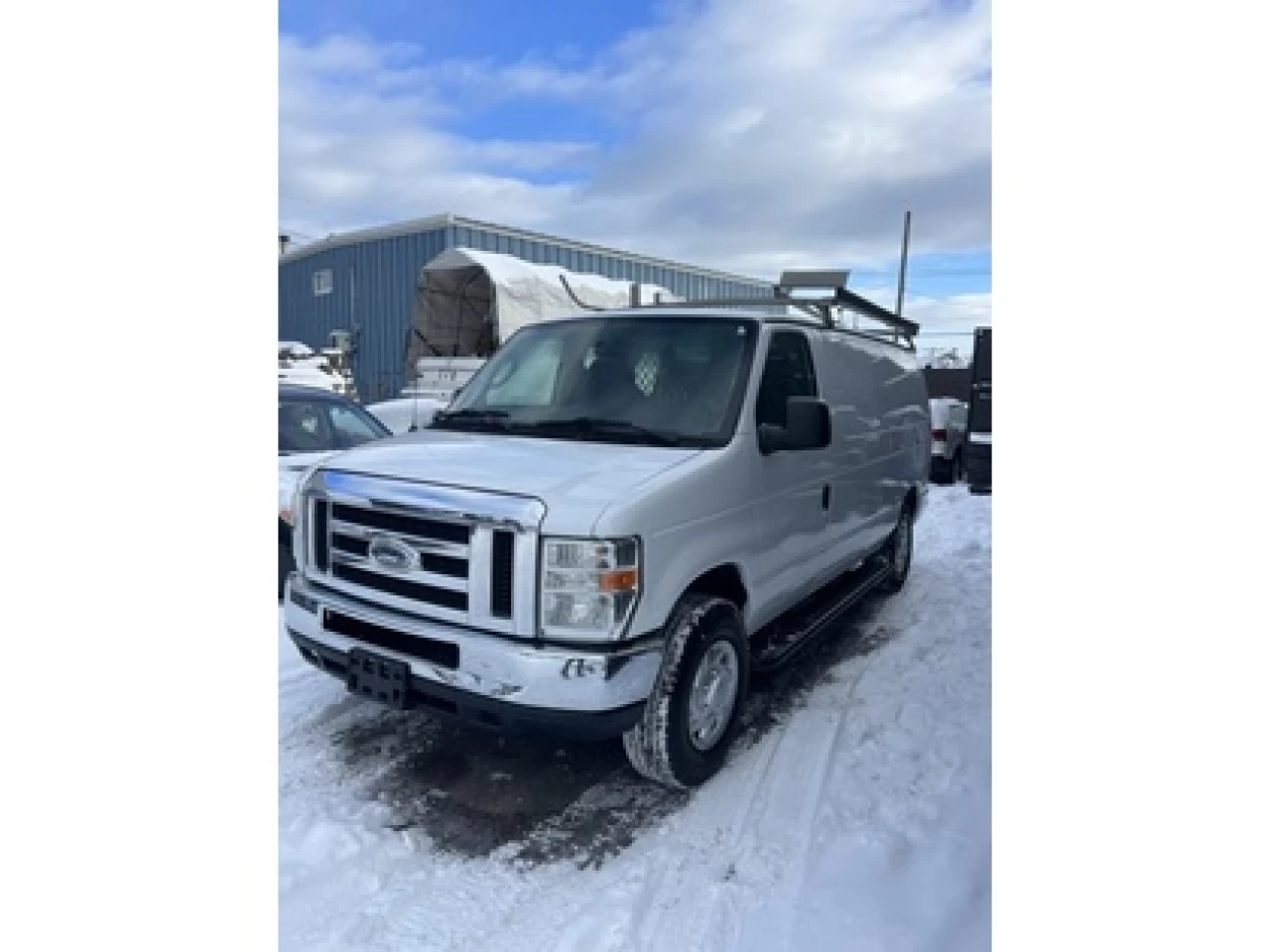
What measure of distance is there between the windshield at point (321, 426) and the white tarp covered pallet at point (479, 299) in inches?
187

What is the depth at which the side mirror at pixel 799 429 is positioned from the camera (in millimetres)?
3838

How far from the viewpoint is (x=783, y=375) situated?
4410 millimetres

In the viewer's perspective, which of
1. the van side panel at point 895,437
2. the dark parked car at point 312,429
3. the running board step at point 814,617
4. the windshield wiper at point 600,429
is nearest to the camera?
the windshield wiper at point 600,429

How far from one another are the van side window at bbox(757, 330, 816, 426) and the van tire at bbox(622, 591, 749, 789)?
1071mm

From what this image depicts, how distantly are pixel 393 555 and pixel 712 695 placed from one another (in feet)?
5.16

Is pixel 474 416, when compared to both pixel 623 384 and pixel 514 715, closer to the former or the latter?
pixel 623 384

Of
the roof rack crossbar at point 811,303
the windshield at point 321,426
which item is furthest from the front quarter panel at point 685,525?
the windshield at point 321,426

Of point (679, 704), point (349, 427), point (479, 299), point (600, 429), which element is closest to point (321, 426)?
point (349, 427)

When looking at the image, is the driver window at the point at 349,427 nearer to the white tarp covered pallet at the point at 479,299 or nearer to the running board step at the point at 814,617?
the running board step at the point at 814,617

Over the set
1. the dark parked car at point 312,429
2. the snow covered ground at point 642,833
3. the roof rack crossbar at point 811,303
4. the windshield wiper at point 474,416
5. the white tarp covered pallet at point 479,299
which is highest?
the white tarp covered pallet at point 479,299

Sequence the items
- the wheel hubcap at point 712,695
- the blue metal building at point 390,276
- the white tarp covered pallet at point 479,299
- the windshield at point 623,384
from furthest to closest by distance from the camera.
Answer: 1. the blue metal building at point 390,276
2. the white tarp covered pallet at point 479,299
3. the windshield at point 623,384
4. the wheel hubcap at point 712,695

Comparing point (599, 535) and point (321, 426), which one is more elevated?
Result: point (321, 426)

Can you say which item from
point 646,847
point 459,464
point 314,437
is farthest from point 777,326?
point 314,437
